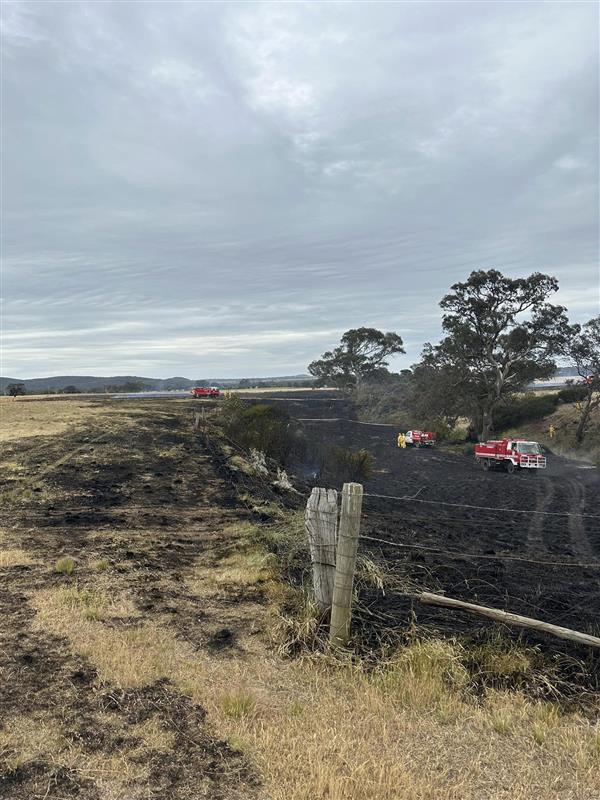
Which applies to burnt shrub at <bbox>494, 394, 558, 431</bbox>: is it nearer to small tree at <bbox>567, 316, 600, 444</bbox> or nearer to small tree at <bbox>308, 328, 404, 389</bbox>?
small tree at <bbox>567, 316, 600, 444</bbox>

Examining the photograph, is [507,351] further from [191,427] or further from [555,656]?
[555,656]

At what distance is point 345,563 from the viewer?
17.5ft

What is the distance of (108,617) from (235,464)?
14.3 metres

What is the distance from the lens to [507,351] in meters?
40.1

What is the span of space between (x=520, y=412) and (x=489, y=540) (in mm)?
37367

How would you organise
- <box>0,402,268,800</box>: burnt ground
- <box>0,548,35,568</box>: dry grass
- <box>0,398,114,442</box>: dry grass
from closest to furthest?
<box>0,402,268,800</box>: burnt ground → <box>0,548,35,568</box>: dry grass → <box>0,398,114,442</box>: dry grass

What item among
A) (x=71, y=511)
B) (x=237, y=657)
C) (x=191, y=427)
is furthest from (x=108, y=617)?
(x=191, y=427)

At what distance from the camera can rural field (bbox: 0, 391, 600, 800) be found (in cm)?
364

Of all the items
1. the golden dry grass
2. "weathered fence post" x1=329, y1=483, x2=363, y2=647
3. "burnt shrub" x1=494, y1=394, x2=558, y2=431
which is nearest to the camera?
the golden dry grass

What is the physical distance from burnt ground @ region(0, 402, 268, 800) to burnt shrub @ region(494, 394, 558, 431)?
35849mm

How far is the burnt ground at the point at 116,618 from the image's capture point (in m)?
3.65

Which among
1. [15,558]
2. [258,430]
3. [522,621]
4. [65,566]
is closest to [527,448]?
[258,430]

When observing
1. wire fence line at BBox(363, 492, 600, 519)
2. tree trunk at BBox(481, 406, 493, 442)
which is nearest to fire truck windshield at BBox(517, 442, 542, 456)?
tree trunk at BBox(481, 406, 493, 442)

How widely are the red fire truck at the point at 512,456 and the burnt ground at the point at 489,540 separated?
3.10 ft
